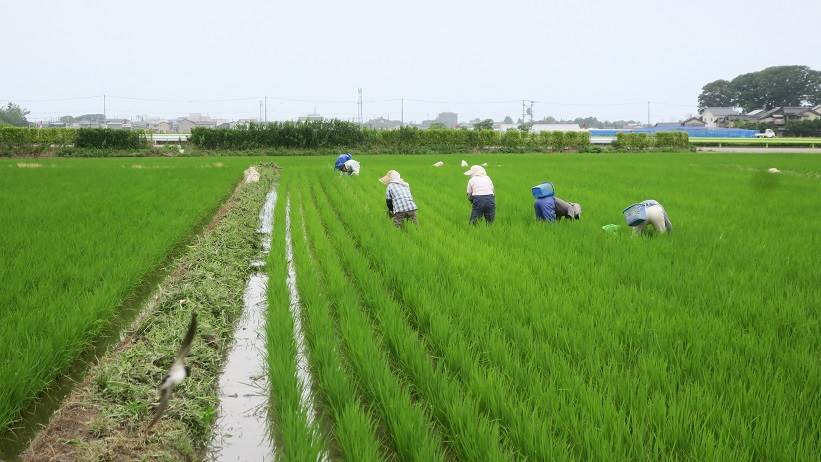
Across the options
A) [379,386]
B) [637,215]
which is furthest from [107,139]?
[379,386]

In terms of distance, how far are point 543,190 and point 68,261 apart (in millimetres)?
4595

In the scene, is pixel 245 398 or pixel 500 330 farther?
pixel 500 330

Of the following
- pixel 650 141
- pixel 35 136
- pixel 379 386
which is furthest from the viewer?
pixel 650 141

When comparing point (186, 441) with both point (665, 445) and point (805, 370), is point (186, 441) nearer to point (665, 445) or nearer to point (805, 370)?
point (665, 445)

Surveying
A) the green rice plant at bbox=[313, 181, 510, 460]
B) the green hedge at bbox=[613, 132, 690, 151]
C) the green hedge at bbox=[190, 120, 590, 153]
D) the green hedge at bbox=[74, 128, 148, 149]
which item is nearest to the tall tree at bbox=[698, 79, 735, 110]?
the green hedge at bbox=[613, 132, 690, 151]

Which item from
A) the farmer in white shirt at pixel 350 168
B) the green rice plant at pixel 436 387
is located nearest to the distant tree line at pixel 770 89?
the farmer in white shirt at pixel 350 168

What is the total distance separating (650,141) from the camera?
35.8 m

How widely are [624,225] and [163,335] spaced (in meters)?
5.21

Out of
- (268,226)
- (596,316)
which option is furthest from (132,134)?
(596,316)

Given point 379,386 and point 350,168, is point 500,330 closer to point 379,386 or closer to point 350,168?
point 379,386

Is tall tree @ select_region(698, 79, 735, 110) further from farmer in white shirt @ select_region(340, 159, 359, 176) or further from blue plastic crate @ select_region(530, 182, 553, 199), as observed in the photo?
blue plastic crate @ select_region(530, 182, 553, 199)

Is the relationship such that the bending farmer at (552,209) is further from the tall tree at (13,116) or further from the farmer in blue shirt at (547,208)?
the tall tree at (13,116)

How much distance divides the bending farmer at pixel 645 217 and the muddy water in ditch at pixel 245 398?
3666 mm

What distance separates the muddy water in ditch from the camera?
207 cm
